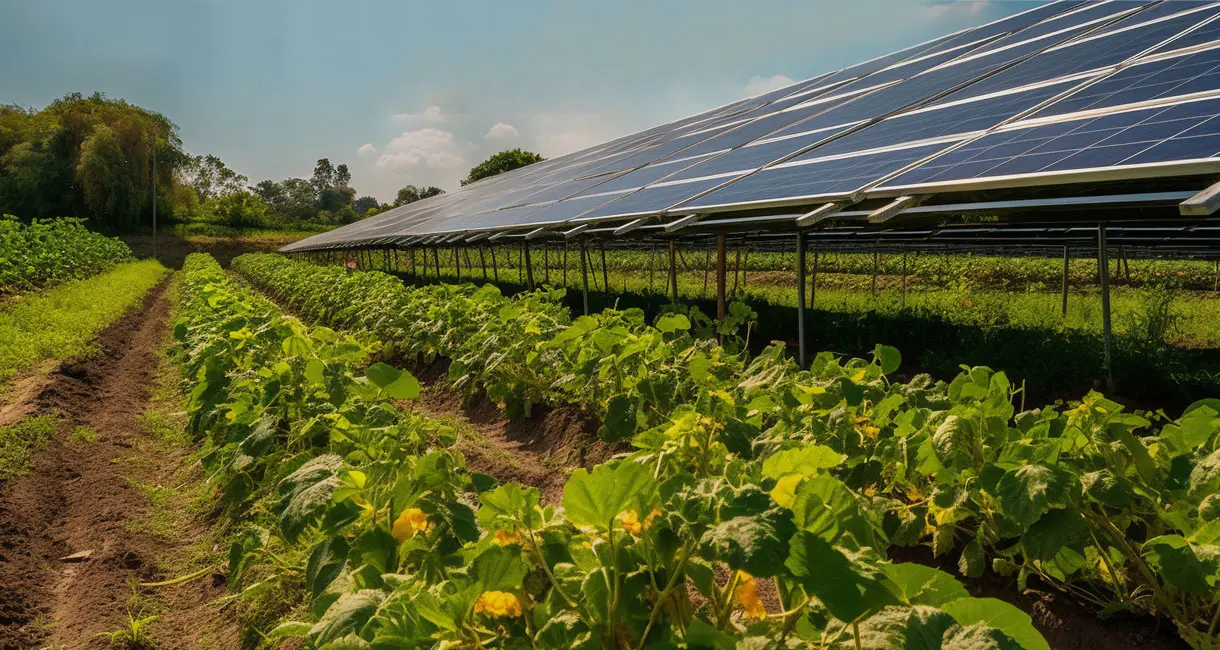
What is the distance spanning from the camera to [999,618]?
97 cm

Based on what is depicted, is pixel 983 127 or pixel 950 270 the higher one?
pixel 983 127

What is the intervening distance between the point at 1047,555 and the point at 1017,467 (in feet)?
0.74

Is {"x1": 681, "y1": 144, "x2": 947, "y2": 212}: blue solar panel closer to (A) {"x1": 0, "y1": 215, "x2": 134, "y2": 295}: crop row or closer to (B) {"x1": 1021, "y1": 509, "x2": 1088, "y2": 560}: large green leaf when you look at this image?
(B) {"x1": 1021, "y1": 509, "x2": 1088, "y2": 560}: large green leaf

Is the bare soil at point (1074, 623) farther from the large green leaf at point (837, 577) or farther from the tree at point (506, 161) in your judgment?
the tree at point (506, 161)

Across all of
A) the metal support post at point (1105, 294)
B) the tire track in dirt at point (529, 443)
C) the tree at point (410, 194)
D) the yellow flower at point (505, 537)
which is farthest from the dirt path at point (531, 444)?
the tree at point (410, 194)

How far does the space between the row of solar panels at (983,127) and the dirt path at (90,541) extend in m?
3.81

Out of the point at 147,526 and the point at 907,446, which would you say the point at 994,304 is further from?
the point at 147,526

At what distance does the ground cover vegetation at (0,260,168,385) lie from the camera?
7.70m

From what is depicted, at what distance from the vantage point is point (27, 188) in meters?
44.9

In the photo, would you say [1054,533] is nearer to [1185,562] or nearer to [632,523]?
[1185,562]

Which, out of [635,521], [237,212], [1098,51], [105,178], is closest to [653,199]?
[1098,51]

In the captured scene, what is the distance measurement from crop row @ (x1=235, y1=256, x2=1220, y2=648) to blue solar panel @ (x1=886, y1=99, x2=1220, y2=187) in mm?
1249

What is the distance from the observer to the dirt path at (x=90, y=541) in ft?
9.12

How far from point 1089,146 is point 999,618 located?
3168 mm
